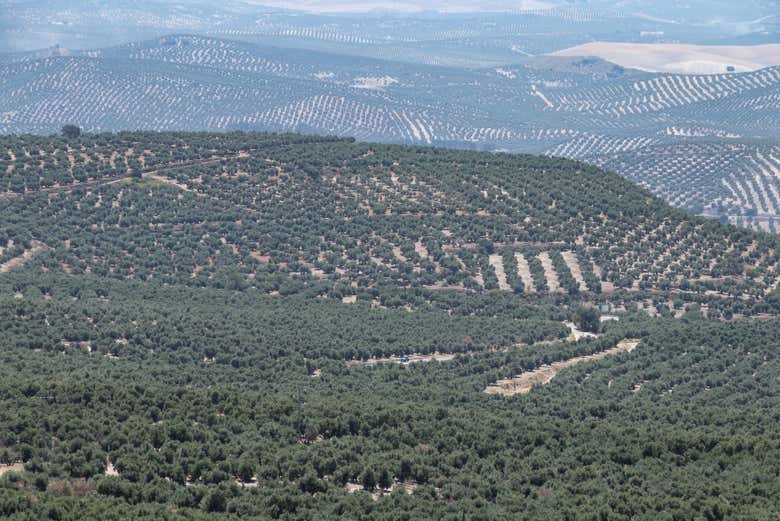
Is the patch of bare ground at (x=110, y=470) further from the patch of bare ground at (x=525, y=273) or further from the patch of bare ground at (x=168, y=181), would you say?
the patch of bare ground at (x=168, y=181)

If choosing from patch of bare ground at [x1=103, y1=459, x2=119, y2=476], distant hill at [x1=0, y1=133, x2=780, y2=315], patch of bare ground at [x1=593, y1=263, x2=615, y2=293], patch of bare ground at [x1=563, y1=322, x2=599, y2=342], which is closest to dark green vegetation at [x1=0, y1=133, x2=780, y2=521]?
patch of bare ground at [x1=103, y1=459, x2=119, y2=476]

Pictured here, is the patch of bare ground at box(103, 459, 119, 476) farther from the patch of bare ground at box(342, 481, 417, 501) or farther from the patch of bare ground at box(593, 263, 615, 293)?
the patch of bare ground at box(593, 263, 615, 293)

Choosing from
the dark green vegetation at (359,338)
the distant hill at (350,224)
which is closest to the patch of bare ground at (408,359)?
the dark green vegetation at (359,338)

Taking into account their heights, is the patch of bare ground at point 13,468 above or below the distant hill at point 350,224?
above

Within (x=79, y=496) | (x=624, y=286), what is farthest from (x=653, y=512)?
(x=624, y=286)

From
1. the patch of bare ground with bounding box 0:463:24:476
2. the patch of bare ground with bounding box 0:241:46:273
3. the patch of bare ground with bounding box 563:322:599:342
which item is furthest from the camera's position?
the patch of bare ground with bounding box 0:241:46:273

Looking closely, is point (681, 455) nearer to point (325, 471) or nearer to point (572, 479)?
point (572, 479)
